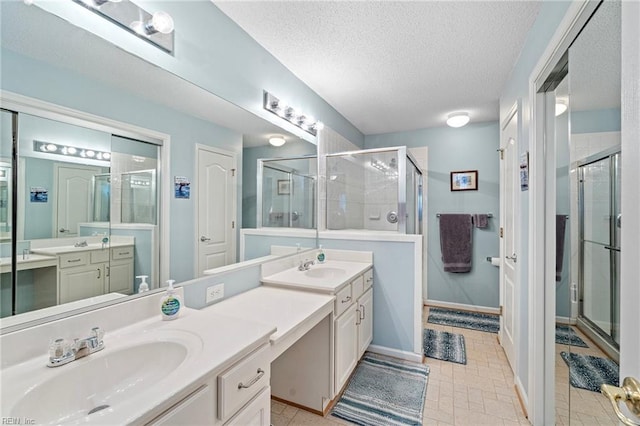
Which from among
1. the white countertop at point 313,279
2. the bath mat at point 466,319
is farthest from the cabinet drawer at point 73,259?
the bath mat at point 466,319

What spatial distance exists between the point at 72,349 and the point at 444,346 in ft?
9.14

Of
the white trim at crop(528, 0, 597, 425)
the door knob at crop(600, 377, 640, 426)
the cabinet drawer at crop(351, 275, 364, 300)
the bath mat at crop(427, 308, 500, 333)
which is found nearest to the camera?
the door knob at crop(600, 377, 640, 426)

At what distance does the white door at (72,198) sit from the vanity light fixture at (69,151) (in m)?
0.05

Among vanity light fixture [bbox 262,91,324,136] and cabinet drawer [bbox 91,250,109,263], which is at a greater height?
vanity light fixture [bbox 262,91,324,136]

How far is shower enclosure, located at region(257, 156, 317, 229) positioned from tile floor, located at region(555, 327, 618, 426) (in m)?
1.79

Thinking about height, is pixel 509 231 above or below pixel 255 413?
above

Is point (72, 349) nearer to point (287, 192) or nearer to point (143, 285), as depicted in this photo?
point (143, 285)

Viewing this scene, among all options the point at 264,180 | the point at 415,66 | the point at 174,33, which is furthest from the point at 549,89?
the point at 174,33

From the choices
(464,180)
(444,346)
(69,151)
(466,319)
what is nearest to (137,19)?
(69,151)

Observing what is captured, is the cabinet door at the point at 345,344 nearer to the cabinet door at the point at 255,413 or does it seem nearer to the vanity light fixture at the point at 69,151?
the cabinet door at the point at 255,413

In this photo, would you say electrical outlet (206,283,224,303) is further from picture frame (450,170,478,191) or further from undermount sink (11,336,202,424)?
picture frame (450,170,478,191)

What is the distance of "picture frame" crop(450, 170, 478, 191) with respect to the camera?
3.71m

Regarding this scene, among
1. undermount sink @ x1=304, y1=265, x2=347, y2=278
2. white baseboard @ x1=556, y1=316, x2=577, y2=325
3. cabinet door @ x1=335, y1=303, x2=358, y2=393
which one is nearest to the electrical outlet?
cabinet door @ x1=335, y1=303, x2=358, y2=393

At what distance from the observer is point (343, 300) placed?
74.8 inches
